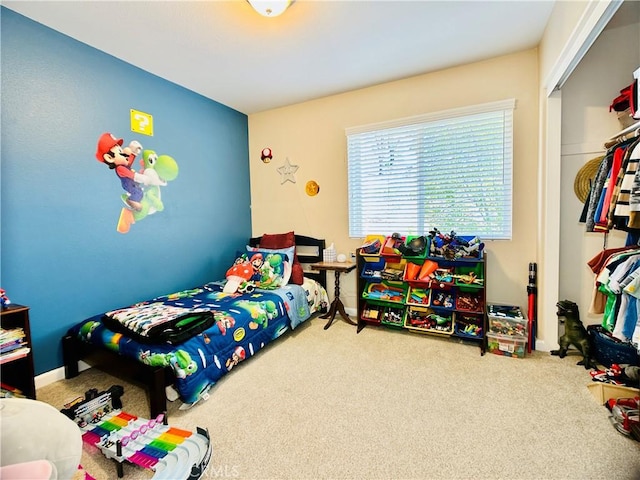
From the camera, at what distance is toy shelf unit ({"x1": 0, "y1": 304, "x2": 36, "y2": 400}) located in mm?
1708

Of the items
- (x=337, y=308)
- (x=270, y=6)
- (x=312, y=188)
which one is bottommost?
(x=337, y=308)

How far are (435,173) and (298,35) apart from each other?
5.85 ft

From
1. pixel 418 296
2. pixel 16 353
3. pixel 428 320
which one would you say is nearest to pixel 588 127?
pixel 418 296

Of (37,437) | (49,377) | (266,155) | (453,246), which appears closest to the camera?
(37,437)

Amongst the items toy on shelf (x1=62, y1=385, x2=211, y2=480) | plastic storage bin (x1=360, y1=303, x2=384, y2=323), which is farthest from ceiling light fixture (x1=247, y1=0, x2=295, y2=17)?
plastic storage bin (x1=360, y1=303, x2=384, y2=323)

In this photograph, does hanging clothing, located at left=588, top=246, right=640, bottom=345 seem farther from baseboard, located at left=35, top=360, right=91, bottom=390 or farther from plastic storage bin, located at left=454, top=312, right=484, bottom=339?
baseboard, located at left=35, top=360, right=91, bottom=390

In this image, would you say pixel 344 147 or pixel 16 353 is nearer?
pixel 16 353

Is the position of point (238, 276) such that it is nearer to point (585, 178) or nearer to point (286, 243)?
point (286, 243)

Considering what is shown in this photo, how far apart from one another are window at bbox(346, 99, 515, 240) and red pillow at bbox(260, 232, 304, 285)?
2.38ft

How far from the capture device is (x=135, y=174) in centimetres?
273

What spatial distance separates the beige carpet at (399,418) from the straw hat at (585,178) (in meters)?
1.33

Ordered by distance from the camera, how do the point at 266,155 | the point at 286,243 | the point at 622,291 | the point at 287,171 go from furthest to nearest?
the point at 266,155 < the point at 287,171 < the point at 286,243 < the point at 622,291

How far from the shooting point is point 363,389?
2.04 metres

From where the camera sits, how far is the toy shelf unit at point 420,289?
8.75 ft
